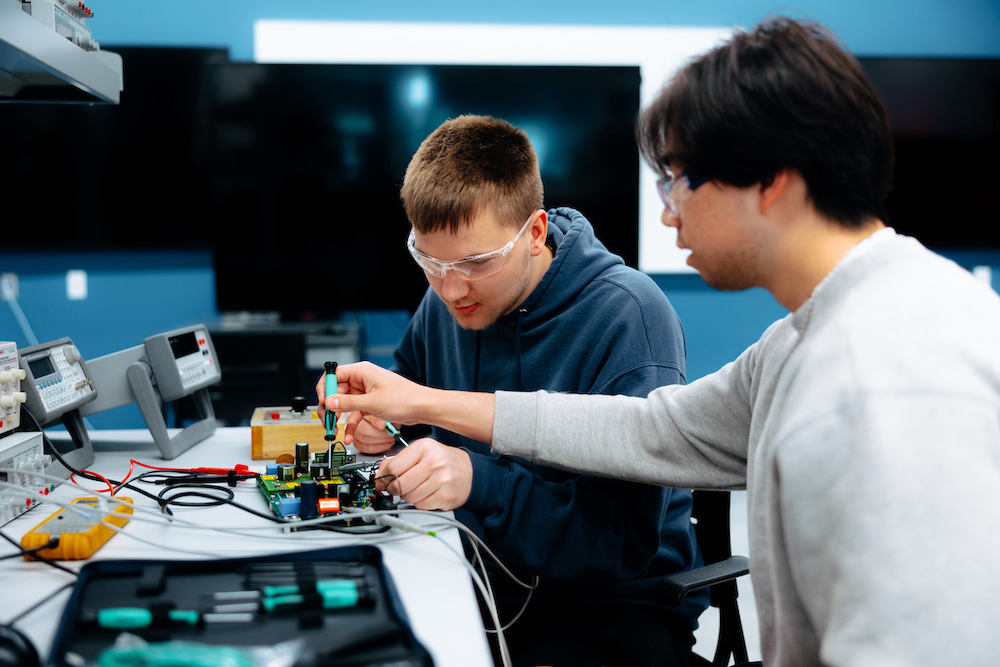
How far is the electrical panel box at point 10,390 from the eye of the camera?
125 centimetres

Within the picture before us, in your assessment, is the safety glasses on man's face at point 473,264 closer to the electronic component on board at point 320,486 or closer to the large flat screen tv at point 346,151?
the electronic component on board at point 320,486

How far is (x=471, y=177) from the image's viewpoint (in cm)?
Result: 139

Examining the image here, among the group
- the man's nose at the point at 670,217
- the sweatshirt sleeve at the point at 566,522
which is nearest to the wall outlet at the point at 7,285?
the sweatshirt sleeve at the point at 566,522

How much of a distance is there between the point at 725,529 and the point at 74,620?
1125 mm

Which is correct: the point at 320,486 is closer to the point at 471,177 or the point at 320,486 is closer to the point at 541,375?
the point at 541,375

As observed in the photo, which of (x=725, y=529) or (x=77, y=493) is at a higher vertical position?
(x=77, y=493)

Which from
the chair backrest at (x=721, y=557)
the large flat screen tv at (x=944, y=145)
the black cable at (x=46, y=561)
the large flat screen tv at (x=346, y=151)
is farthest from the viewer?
the large flat screen tv at (x=944, y=145)

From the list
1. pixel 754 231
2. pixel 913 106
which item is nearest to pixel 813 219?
pixel 754 231

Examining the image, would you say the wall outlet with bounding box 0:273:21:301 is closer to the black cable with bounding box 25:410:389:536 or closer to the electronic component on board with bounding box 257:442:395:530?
the black cable with bounding box 25:410:389:536

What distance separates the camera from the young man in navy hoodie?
1.18 m

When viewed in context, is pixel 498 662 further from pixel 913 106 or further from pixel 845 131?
pixel 913 106

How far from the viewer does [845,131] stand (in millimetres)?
829

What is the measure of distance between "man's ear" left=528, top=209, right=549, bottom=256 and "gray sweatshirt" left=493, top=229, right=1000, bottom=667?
2.23 ft

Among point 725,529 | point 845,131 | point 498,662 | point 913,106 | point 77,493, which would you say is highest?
point 913,106
